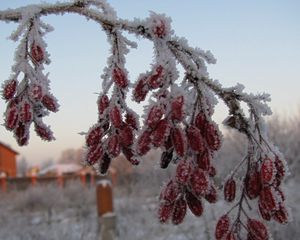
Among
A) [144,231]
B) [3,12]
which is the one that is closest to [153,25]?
[3,12]

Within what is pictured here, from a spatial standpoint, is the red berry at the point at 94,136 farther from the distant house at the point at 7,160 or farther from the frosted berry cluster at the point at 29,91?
the distant house at the point at 7,160

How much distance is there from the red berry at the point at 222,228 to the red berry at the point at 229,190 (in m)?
0.06

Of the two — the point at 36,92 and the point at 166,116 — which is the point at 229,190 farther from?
the point at 36,92

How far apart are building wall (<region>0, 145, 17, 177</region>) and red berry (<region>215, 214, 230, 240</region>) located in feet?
131

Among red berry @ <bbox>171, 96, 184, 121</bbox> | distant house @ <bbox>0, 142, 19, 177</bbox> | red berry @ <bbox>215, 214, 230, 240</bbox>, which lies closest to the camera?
red berry @ <bbox>171, 96, 184, 121</bbox>

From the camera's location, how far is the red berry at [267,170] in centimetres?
115

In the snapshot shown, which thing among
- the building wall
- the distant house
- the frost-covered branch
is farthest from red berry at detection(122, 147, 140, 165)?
the building wall

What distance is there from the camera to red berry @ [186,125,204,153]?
1132mm

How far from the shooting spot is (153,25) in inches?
43.4

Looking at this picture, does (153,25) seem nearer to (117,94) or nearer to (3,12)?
(117,94)

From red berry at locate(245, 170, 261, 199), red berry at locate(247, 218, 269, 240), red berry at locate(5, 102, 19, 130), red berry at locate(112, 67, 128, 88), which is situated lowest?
red berry at locate(247, 218, 269, 240)

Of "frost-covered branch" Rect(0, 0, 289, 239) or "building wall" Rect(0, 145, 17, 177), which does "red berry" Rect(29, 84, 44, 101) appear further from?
"building wall" Rect(0, 145, 17, 177)

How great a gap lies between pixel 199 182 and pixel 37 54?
55cm

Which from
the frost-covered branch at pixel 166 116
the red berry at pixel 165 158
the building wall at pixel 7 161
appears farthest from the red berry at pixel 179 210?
the building wall at pixel 7 161
